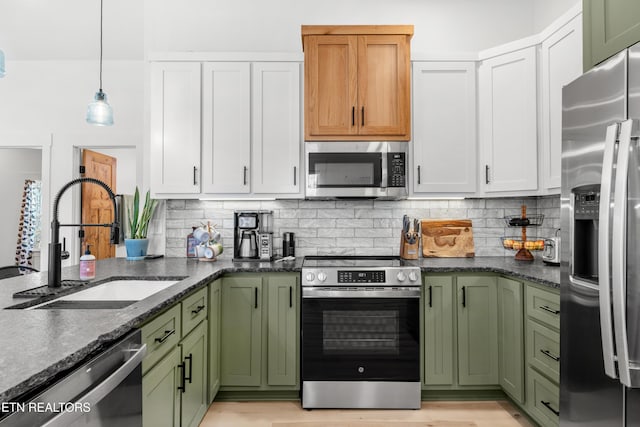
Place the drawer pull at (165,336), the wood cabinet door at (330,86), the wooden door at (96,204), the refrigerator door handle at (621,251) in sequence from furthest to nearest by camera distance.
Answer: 1. the wooden door at (96,204)
2. the wood cabinet door at (330,86)
3. the drawer pull at (165,336)
4. the refrigerator door handle at (621,251)

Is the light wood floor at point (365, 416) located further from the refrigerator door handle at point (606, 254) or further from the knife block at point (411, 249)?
the refrigerator door handle at point (606, 254)

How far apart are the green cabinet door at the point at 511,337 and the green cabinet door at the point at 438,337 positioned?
1.04 feet

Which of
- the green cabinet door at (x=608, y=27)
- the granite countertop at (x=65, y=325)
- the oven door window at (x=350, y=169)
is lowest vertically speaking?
the granite countertop at (x=65, y=325)

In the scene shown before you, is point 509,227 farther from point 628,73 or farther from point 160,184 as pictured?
point 160,184

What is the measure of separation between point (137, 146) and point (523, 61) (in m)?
3.48


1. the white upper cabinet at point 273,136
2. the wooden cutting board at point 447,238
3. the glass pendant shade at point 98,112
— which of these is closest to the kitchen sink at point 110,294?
the white upper cabinet at point 273,136

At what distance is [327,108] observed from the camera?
9.05ft

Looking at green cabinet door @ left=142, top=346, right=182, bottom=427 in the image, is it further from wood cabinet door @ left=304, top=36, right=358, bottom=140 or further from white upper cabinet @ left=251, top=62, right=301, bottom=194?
wood cabinet door @ left=304, top=36, right=358, bottom=140

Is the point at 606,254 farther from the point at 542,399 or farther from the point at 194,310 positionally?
the point at 194,310

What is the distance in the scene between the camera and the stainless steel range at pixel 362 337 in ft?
7.91

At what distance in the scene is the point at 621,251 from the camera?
120cm

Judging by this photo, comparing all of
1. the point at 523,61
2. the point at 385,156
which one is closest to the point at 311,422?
the point at 385,156

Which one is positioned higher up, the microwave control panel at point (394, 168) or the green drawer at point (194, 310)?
the microwave control panel at point (394, 168)

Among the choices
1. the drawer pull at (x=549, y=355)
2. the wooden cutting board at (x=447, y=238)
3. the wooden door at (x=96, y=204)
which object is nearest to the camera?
the drawer pull at (x=549, y=355)
